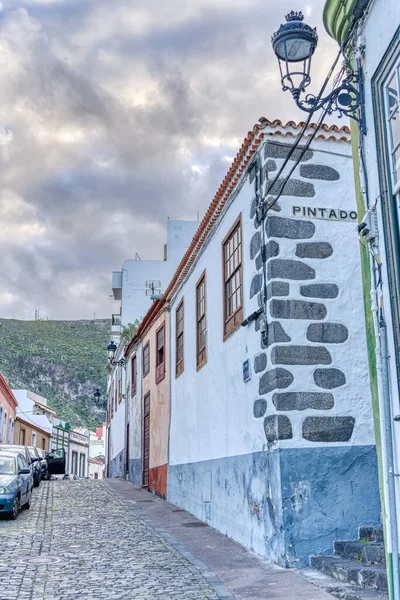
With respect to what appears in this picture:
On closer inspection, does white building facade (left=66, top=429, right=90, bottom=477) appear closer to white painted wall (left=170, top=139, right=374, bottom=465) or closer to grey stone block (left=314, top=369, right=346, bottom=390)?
white painted wall (left=170, top=139, right=374, bottom=465)

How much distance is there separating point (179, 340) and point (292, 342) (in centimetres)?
670

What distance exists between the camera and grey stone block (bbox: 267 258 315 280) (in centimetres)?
829

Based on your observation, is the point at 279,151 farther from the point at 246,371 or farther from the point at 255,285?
the point at 246,371

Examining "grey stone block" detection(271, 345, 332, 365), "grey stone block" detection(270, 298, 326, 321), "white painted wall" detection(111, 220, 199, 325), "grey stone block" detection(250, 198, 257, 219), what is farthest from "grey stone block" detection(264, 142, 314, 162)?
"white painted wall" detection(111, 220, 199, 325)

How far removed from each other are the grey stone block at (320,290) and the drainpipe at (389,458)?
9.23 feet

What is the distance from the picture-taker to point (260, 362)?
8.45m

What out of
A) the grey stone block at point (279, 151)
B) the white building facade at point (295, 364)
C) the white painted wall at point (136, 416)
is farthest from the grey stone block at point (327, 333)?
the white painted wall at point (136, 416)

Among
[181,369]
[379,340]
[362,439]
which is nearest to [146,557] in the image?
[362,439]

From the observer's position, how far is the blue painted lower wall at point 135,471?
Answer: 63.3ft

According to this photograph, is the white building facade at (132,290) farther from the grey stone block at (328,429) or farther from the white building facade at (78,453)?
the white building facade at (78,453)

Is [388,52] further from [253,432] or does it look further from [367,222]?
[253,432]

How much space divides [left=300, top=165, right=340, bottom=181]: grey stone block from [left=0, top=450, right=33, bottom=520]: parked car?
7.28 m

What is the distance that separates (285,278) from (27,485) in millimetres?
7618

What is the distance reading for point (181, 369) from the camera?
1406cm
